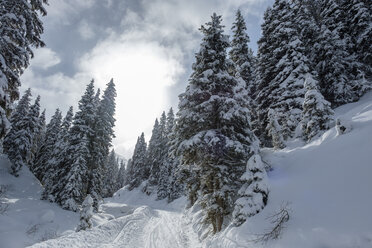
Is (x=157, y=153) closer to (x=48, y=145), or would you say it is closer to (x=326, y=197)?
(x=48, y=145)

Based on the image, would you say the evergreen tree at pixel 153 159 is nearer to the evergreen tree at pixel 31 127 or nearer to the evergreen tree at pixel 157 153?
the evergreen tree at pixel 157 153

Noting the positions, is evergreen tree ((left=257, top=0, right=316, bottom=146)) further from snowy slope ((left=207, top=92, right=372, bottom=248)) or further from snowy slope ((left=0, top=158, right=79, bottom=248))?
snowy slope ((left=0, top=158, right=79, bottom=248))

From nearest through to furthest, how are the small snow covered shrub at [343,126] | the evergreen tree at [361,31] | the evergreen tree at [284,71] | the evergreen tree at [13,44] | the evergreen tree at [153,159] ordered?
the small snow covered shrub at [343,126], the evergreen tree at [13,44], the evergreen tree at [284,71], the evergreen tree at [361,31], the evergreen tree at [153,159]

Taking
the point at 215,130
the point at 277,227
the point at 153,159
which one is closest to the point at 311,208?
the point at 277,227

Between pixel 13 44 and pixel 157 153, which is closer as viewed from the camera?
pixel 13 44

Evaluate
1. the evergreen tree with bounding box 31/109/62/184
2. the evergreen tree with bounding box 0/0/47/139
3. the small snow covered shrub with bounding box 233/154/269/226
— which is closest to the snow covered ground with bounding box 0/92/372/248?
the small snow covered shrub with bounding box 233/154/269/226

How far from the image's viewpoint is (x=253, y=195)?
7.96 meters

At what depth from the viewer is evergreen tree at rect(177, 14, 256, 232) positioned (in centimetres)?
1076

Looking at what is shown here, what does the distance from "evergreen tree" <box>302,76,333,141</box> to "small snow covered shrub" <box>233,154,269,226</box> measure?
16.6ft

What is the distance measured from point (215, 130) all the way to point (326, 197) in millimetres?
6534

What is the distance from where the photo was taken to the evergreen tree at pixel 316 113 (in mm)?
11070

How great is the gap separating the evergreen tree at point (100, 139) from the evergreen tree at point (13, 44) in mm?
14926

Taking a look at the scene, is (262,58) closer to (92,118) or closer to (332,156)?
(332,156)

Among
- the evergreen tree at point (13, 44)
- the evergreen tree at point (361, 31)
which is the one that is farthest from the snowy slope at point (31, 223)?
the evergreen tree at point (361, 31)
